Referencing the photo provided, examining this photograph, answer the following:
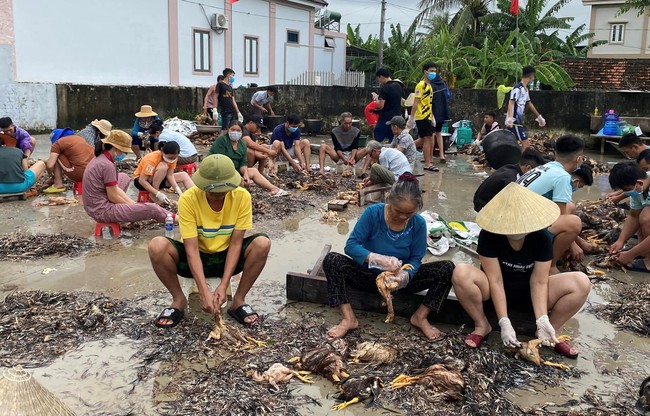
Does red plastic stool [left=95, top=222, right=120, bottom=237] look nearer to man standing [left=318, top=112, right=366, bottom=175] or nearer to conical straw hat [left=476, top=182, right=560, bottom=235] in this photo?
conical straw hat [left=476, top=182, right=560, bottom=235]

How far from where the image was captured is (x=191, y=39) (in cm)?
2002

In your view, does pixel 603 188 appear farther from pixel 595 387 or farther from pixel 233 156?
pixel 595 387

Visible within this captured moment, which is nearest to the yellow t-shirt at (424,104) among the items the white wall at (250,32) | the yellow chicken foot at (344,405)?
the yellow chicken foot at (344,405)

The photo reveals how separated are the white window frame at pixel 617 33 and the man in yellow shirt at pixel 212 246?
3196cm

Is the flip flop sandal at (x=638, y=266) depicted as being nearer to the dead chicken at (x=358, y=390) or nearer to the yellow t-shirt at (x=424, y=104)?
the dead chicken at (x=358, y=390)

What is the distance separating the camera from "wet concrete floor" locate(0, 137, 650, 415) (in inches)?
120

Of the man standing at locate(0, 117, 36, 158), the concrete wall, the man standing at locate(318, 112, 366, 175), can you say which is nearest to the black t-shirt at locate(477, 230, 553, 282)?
the man standing at locate(318, 112, 366, 175)

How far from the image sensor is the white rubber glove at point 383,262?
12.4ft

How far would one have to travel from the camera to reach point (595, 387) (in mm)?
3188

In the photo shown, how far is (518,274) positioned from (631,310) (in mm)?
1151

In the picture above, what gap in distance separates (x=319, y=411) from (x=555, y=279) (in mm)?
1812

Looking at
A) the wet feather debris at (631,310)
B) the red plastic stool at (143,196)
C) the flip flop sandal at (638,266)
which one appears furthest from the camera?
the red plastic stool at (143,196)

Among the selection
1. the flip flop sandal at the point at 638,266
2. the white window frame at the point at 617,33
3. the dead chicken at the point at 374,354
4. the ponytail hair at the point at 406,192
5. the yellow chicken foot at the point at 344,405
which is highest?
the white window frame at the point at 617,33

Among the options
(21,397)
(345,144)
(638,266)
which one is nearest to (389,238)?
(21,397)
